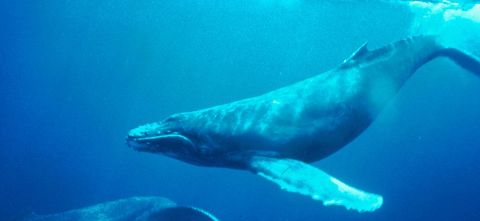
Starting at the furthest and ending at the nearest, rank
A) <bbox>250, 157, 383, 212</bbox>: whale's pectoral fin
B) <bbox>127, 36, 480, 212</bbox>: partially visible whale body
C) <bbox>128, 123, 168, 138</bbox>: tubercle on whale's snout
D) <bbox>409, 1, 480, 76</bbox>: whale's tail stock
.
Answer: <bbox>409, 1, 480, 76</bbox>: whale's tail stock, <bbox>128, 123, 168, 138</bbox>: tubercle on whale's snout, <bbox>127, 36, 480, 212</bbox>: partially visible whale body, <bbox>250, 157, 383, 212</bbox>: whale's pectoral fin

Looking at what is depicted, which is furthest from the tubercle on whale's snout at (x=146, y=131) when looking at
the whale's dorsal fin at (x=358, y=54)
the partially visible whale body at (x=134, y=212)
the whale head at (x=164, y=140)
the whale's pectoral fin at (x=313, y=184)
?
the whale's dorsal fin at (x=358, y=54)

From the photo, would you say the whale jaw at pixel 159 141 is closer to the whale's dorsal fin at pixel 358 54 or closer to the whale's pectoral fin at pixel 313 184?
the whale's pectoral fin at pixel 313 184

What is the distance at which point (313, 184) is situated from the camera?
21.9 feet

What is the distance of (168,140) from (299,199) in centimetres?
2896

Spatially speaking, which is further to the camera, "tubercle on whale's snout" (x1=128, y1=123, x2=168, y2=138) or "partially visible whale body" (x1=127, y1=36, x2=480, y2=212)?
"tubercle on whale's snout" (x1=128, y1=123, x2=168, y2=138)

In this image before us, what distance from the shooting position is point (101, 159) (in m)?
50.1

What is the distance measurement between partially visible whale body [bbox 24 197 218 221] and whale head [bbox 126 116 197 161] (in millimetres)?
2429

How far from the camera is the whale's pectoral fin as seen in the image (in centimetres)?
629

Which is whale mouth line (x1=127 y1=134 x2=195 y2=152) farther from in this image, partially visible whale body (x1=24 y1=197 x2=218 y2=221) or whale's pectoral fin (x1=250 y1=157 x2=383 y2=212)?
partially visible whale body (x1=24 y1=197 x2=218 y2=221)

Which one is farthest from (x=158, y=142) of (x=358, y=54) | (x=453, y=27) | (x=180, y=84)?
(x=180, y=84)

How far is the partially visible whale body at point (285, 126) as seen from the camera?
25.8 feet

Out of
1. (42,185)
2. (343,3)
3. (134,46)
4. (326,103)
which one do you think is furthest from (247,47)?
(326,103)

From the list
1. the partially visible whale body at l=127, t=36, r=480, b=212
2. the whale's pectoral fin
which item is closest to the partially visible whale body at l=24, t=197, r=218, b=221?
the partially visible whale body at l=127, t=36, r=480, b=212

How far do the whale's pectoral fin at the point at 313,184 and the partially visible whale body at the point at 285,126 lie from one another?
2 centimetres
